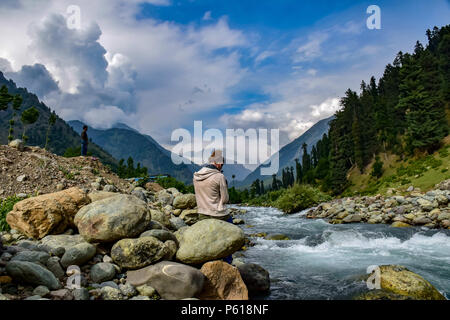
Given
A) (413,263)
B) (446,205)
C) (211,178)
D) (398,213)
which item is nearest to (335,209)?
(398,213)

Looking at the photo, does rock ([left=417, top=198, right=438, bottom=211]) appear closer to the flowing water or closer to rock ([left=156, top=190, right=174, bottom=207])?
the flowing water

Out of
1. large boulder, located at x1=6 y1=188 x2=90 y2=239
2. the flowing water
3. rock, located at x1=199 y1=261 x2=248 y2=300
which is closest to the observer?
rock, located at x1=199 y1=261 x2=248 y2=300

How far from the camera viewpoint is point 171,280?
221 inches

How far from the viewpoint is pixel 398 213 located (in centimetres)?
2200

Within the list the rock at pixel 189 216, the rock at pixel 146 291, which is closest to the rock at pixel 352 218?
the rock at pixel 189 216

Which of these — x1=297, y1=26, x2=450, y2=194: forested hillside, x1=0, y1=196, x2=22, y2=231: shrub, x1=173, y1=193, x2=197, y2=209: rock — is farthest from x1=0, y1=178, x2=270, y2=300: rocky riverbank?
x1=297, y1=26, x2=450, y2=194: forested hillside

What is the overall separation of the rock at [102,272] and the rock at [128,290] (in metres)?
0.41

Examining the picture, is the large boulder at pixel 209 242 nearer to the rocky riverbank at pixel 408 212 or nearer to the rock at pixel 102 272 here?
the rock at pixel 102 272

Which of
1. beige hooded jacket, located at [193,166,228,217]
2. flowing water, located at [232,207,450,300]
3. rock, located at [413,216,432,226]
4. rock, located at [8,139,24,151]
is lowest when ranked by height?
flowing water, located at [232,207,450,300]

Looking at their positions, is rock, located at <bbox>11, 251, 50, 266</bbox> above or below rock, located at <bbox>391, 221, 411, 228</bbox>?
above

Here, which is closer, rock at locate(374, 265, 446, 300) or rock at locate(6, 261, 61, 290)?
rock at locate(6, 261, 61, 290)

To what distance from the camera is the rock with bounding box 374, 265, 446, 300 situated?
642 cm

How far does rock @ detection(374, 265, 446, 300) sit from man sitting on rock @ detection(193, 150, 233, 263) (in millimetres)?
4102

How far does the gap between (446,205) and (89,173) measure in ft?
86.5
